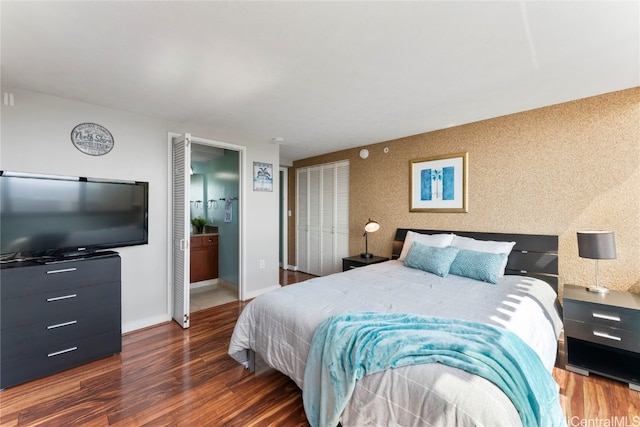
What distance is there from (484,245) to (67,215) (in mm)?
4096

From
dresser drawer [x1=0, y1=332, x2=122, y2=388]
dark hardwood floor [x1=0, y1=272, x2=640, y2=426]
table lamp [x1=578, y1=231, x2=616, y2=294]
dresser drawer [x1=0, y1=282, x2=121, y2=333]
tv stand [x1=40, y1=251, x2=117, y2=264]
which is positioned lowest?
dark hardwood floor [x1=0, y1=272, x2=640, y2=426]

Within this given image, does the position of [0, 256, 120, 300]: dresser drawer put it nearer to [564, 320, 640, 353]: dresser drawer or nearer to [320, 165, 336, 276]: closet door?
[320, 165, 336, 276]: closet door

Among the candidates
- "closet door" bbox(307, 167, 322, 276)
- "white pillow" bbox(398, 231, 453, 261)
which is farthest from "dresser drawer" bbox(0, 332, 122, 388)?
"closet door" bbox(307, 167, 322, 276)

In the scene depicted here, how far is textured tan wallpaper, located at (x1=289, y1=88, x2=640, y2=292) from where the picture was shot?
2.44 m

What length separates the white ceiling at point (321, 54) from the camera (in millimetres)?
1473

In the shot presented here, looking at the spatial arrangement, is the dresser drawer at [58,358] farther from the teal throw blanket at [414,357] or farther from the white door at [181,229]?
the teal throw blanket at [414,357]

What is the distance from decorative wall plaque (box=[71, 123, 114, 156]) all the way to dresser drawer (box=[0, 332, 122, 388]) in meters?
1.76

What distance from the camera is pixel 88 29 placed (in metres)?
1.60

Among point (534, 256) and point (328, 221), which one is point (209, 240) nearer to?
point (328, 221)

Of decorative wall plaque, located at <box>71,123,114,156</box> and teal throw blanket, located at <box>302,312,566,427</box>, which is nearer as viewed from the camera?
teal throw blanket, located at <box>302,312,566,427</box>

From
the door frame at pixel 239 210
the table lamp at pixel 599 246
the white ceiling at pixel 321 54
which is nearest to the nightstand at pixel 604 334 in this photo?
the table lamp at pixel 599 246

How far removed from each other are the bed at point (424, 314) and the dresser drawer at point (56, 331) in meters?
1.21

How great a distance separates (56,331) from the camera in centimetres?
219

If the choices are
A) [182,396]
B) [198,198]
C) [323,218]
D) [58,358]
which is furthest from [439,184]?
[198,198]
